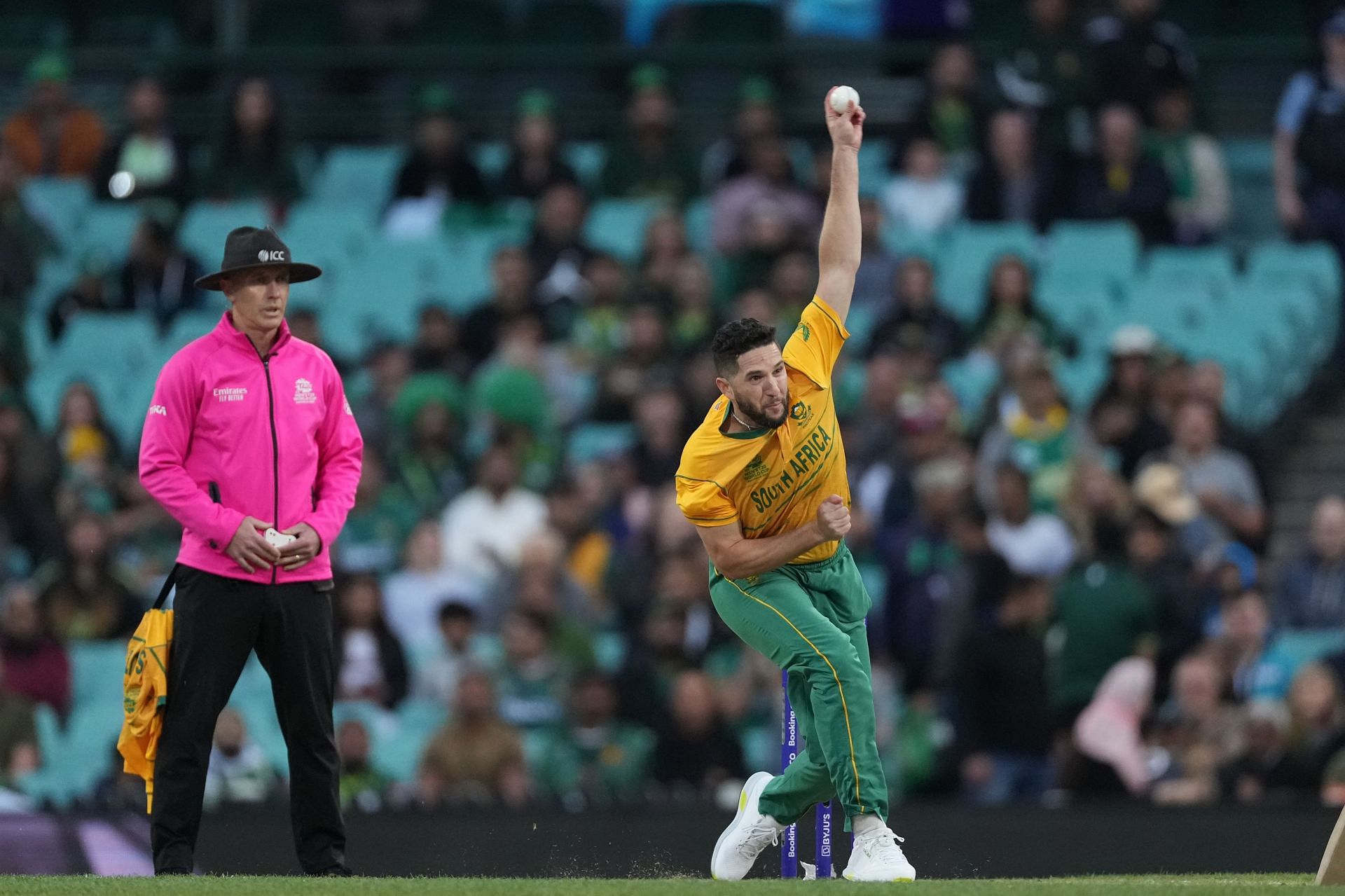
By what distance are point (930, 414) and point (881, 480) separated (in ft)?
1.60

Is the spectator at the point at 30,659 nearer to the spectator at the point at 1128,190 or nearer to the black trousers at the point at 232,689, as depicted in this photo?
the black trousers at the point at 232,689

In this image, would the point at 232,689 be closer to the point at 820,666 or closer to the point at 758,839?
the point at 758,839

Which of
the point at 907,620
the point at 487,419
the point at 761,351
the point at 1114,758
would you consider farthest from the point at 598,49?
the point at 761,351

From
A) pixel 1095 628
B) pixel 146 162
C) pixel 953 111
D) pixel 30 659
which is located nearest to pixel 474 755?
pixel 30 659

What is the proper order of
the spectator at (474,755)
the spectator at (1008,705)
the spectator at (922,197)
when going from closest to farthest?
the spectator at (474,755), the spectator at (1008,705), the spectator at (922,197)

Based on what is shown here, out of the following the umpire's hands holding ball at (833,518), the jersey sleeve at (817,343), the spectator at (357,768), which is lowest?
the spectator at (357,768)

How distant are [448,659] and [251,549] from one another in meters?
4.41

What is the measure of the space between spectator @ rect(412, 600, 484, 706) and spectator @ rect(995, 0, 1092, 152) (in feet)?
18.3

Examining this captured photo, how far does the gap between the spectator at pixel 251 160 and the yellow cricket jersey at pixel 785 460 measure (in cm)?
856

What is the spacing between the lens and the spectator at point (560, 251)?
13789 mm

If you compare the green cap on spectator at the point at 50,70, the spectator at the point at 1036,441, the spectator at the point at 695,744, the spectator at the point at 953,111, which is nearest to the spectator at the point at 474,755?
the spectator at the point at 695,744

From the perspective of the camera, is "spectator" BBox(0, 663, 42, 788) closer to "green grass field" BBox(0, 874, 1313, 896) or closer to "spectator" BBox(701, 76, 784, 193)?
"green grass field" BBox(0, 874, 1313, 896)

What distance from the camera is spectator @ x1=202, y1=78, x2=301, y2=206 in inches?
591

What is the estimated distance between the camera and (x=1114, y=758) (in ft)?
34.8
